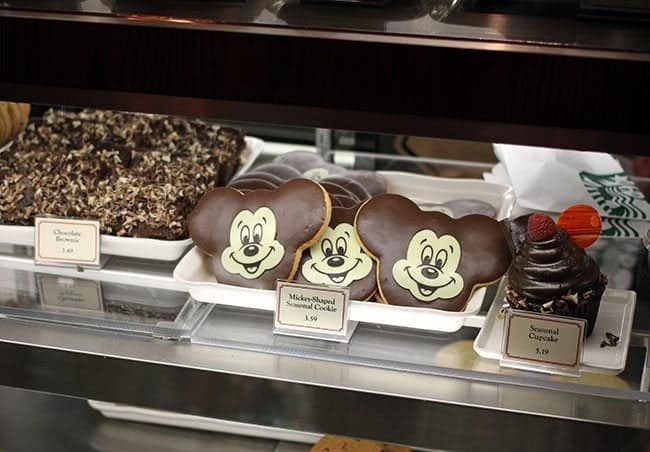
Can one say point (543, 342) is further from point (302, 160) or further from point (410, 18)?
point (302, 160)

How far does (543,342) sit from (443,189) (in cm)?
55

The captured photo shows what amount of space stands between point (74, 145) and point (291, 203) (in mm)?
561

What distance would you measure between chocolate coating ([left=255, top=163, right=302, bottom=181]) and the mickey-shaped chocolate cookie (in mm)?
231

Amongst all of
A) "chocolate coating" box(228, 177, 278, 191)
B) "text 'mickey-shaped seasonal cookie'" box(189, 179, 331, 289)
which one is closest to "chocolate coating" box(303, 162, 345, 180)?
"chocolate coating" box(228, 177, 278, 191)

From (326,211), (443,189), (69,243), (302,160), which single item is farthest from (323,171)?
(69,243)

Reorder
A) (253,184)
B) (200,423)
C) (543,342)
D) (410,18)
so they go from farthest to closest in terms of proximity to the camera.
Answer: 1. (200,423)
2. (253,184)
3. (543,342)
4. (410,18)

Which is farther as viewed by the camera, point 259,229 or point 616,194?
point 616,194

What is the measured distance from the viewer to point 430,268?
1241 millimetres

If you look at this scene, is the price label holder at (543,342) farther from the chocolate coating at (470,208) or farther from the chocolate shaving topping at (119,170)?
the chocolate shaving topping at (119,170)

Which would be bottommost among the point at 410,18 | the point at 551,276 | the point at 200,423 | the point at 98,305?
the point at 200,423

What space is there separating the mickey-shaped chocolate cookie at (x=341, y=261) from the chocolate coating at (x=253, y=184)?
0.54 feet

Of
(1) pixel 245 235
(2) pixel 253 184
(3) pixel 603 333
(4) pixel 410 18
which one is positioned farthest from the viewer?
(2) pixel 253 184

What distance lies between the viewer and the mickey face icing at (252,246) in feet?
4.18

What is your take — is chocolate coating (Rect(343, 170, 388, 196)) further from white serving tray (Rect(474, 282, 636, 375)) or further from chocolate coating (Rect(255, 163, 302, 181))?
white serving tray (Rect(474, 282, 636, 375))
